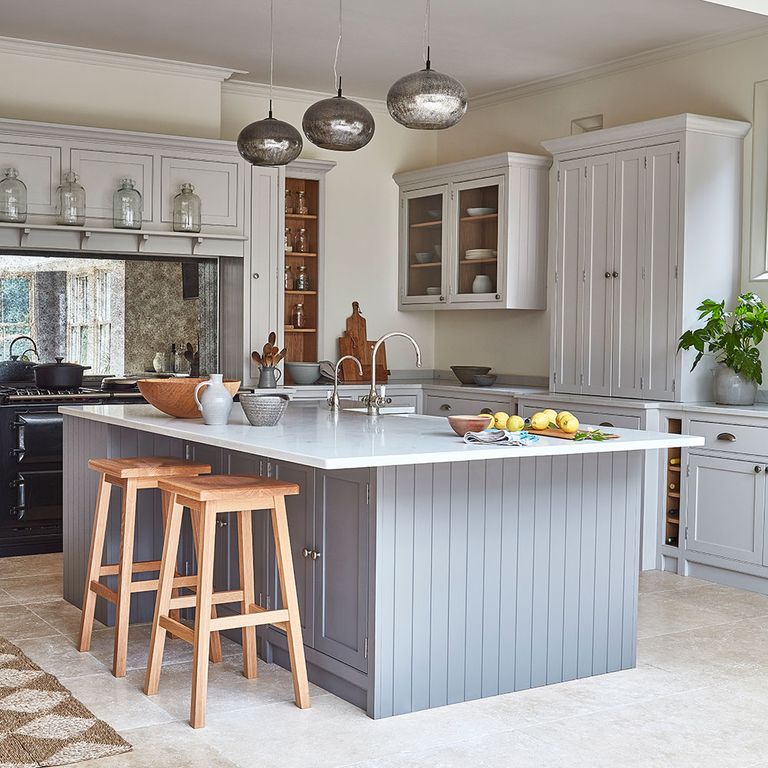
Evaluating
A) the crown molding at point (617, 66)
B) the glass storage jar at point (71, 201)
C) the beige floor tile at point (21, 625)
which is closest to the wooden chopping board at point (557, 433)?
the beige floor tile at point (21, 625)

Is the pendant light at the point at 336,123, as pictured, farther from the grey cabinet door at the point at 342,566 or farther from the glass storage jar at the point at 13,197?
the glass storage jar at the point at 13,197

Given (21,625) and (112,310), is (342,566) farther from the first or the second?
(112,310)

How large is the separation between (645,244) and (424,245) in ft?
7.11

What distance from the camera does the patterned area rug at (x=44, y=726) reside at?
3.05 meters

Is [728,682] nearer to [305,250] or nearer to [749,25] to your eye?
[749,25]

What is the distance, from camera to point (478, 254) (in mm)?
7004

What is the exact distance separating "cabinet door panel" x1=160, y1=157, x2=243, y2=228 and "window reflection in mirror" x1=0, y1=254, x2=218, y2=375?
0.32 metres

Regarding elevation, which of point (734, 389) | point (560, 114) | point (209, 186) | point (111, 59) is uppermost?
point (111, 59)

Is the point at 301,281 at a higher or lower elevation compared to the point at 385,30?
lower

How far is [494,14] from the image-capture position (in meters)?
5.54

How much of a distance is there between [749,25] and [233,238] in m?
3.14

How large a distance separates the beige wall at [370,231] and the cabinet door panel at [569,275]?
74.1 inches

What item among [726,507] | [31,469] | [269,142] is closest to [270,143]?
[269,142]

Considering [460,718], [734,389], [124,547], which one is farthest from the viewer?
[734,389]
